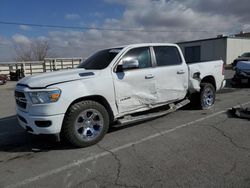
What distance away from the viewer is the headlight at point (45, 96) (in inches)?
157

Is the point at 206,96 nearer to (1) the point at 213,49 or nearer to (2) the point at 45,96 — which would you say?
(2) the point at 45,96

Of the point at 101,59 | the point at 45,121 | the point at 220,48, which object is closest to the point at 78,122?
the point at 45,121

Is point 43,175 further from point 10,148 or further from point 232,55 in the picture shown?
point 232,55

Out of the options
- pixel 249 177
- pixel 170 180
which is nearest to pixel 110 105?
pixel 170 180

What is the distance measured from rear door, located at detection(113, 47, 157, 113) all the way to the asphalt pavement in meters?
0.60

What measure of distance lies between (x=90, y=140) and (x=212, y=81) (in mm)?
4480

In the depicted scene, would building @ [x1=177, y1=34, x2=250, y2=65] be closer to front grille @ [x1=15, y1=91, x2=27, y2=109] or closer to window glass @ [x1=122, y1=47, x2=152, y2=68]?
window glass @ [x1=122, y1=47, x2=152, y2=68]

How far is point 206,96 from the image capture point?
7020mm

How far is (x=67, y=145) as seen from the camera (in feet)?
14.9

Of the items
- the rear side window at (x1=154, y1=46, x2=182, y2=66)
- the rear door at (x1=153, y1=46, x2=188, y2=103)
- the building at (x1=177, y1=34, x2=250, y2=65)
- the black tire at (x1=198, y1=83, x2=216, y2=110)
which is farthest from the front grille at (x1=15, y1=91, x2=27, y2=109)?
the building at (x1=177, y1=34, x2=250, y2=65)

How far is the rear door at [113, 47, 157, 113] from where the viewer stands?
4844 millimetres

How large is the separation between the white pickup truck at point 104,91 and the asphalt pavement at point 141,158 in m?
0.34

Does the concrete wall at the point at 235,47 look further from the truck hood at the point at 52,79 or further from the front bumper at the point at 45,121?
the front bumper at the point at 45,121

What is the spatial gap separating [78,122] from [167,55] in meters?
2.88
